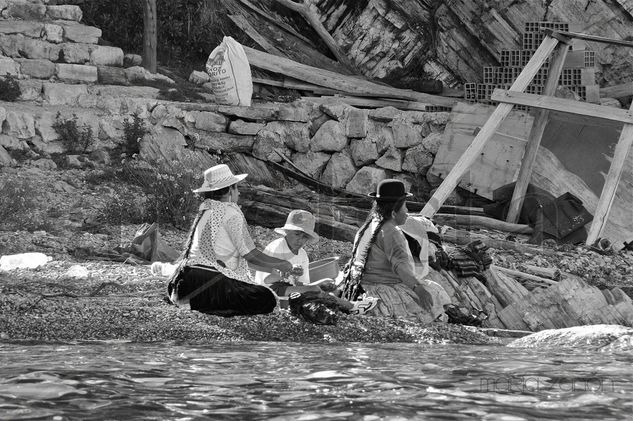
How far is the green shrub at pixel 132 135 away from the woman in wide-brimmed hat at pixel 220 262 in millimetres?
6856

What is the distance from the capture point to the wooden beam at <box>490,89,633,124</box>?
13117mm

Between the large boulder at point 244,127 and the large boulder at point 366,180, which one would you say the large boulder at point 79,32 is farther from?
the large boulder at point 366,180

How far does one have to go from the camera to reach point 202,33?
58.5ft

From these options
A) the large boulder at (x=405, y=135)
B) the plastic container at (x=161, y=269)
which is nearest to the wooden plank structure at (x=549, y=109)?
the large boulder at (x=405, y=135)

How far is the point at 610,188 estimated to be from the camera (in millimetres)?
13078

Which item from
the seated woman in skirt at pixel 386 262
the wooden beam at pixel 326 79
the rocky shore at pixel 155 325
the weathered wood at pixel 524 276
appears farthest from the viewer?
the wooden beam at pixel 326 79

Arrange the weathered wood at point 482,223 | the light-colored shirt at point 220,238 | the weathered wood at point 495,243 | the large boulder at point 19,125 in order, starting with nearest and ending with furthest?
the light-colored shirt at point 220,238, the weathered wood at point 495,243, the weathered wood at point 482,223, the large boulder at point 19,125

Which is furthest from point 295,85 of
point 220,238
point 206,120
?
point 220,238

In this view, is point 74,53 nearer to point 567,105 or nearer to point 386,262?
point 567,105

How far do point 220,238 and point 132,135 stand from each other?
7.08 meters

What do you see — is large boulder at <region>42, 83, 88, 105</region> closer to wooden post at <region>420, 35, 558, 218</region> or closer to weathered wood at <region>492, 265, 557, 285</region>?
wooden post at <region>420, 35, 558, 218</region>

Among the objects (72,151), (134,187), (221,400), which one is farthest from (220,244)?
(72,151)

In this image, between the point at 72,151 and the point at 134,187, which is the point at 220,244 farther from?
the point at 72,151

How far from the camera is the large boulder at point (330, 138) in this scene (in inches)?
611
